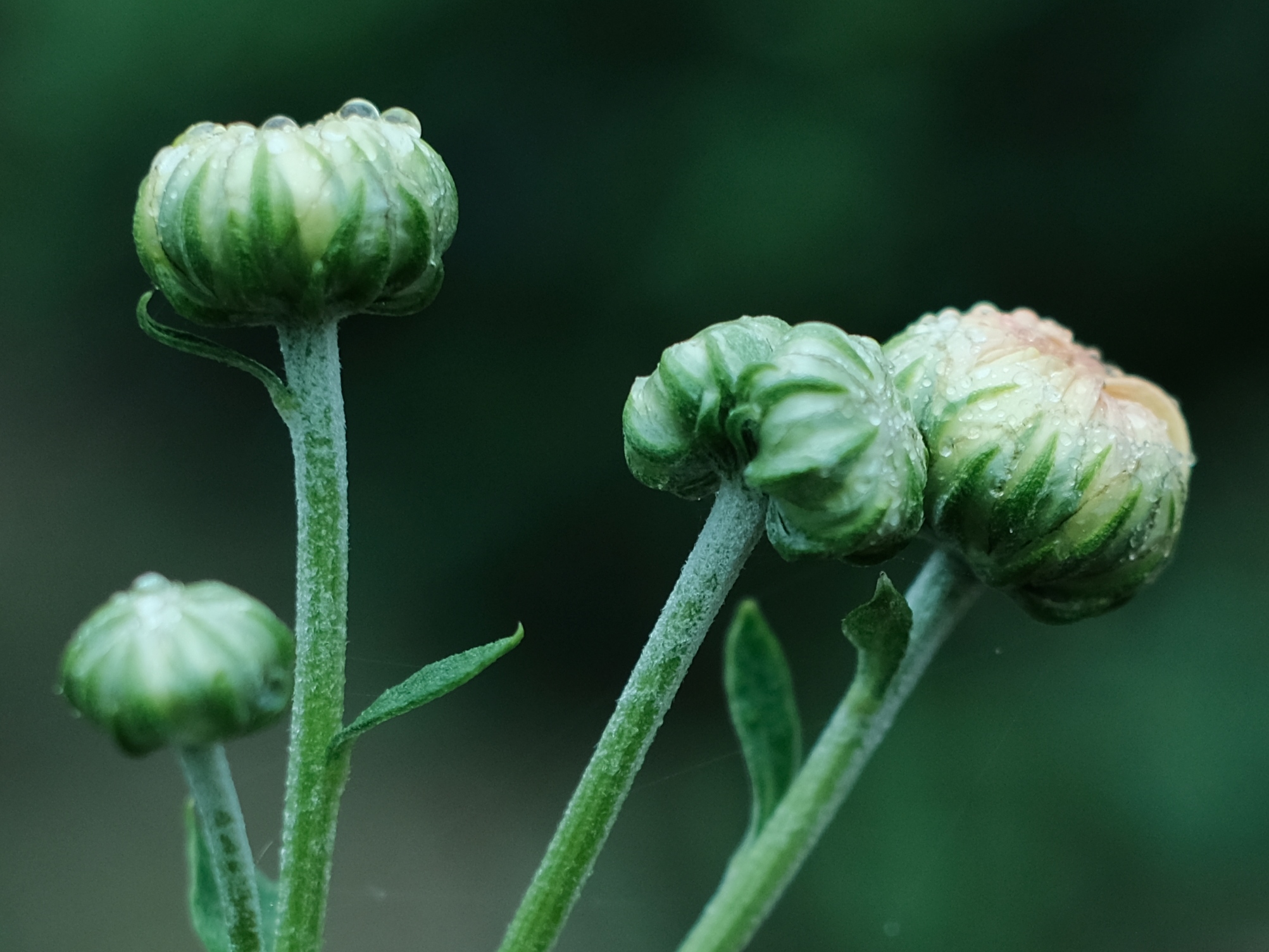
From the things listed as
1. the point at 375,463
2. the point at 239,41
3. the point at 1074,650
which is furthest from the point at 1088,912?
the point at 239,41

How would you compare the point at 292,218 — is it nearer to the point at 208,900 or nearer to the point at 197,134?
the point at 197,134

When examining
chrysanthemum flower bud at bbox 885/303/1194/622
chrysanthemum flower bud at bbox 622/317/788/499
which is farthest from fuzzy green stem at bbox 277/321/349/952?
chrysanthemum flower bud at bbox 885/303/1194/622

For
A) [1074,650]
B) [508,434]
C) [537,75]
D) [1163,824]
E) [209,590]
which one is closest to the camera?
[209,590]

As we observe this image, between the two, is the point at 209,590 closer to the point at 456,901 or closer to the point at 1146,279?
the point at 1146,279

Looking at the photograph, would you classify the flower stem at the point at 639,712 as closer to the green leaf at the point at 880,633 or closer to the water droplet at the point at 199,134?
the green leaf at the point at 880,633

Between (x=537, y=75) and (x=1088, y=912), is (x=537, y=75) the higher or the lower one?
the higher one

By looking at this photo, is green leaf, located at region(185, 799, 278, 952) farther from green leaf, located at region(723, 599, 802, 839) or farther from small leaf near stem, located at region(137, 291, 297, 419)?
green leaf, located at region(723, 599, 802, 839)
